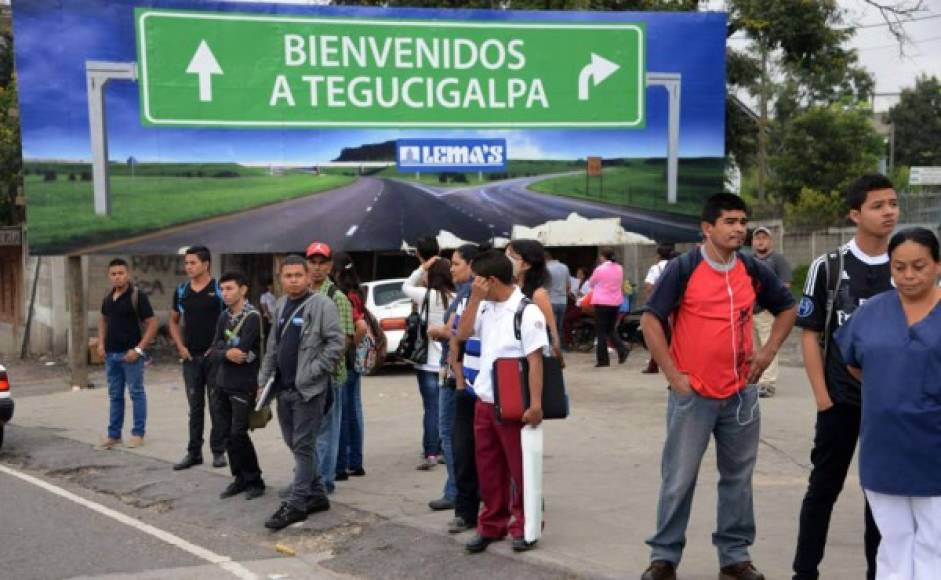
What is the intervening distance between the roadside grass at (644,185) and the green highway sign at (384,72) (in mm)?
798

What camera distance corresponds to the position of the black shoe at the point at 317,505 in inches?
312

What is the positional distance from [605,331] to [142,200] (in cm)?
711

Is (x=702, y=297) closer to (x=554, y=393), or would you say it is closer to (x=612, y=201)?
(x=554, y=393)

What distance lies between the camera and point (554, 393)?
6.52m

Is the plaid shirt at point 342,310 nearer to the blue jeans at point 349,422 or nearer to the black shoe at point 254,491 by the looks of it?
the blue jeans at point 349,422

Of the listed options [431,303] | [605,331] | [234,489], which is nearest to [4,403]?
[234,489]

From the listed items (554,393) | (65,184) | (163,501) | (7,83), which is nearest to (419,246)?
(554,393)

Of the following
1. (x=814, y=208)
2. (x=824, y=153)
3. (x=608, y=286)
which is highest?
(x=824, y=153)

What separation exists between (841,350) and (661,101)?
14128 millimetres

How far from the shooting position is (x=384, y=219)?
58.6 ft

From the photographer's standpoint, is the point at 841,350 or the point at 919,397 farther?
the point at 841,350

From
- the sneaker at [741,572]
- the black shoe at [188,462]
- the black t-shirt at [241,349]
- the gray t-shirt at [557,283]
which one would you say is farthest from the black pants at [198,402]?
the gray t-shirt at [557,283]

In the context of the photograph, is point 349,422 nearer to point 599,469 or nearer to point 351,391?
point 351,391

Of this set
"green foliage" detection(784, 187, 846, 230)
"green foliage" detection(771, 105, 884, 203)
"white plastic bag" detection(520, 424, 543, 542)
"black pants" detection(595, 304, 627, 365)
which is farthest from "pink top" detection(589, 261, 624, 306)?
"green foliage" detection(771, 105, 884, 203)
